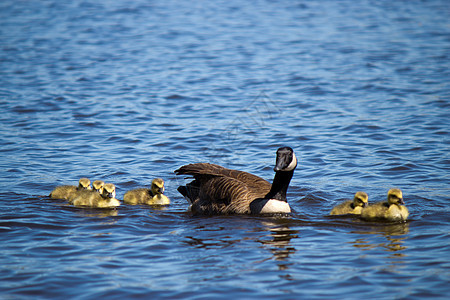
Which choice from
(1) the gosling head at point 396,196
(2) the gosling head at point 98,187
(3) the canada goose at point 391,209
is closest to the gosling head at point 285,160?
(3) the canada goose at point 391,209

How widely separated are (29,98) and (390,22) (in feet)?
56.5

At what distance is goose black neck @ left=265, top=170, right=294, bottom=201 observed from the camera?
9008 millimetres

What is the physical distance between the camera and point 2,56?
22000 millimetres

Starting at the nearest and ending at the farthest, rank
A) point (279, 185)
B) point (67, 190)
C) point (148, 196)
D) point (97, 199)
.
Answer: point (279, 185) → point (97, 199) → point (148, 196) → point (67, 190)

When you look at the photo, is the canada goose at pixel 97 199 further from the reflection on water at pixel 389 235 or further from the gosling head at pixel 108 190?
the reflection on water at pixel 389 235

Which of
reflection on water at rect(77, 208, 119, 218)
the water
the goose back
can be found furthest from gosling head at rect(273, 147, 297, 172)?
reflection on water at rect(77, 208, 119, 218)

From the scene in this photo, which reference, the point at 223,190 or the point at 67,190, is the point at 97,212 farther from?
the point at 223,190

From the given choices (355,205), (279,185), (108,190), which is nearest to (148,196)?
(108,190)

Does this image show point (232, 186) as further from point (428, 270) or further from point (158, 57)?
point (158, 57)

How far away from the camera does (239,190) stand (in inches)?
366

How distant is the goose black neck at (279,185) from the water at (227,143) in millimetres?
413

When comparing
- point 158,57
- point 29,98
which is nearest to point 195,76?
point 158,57

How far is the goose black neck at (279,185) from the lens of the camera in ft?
29.6

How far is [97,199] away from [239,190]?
238 cm
